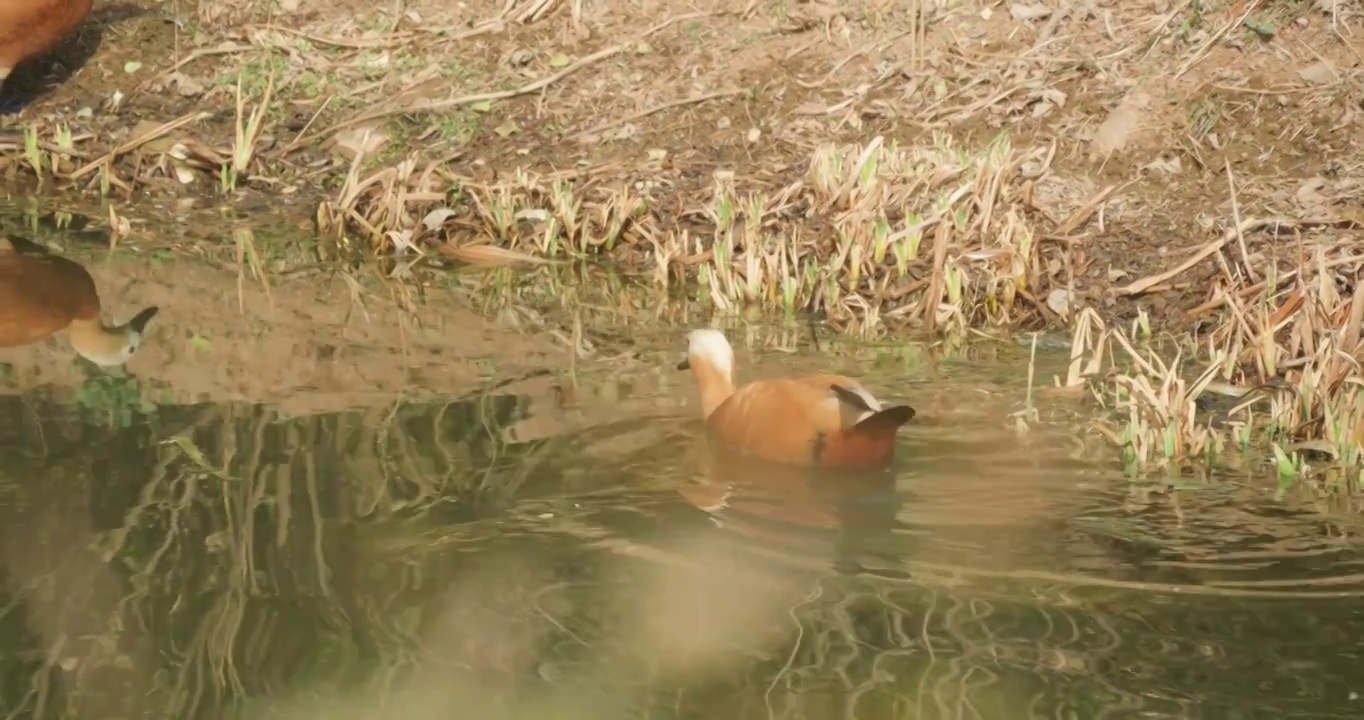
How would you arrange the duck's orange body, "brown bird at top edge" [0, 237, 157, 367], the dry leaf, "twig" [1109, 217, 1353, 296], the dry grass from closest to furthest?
"brown bird at top edge" [0, 237, 157, 367]
the dry grass
"twig" [1109, 217, 1353, 296]
the dry leaf
the duck's orange body


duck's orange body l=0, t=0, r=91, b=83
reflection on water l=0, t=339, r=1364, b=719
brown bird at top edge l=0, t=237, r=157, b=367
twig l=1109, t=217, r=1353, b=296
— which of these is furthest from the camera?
duck's orange body l=0, t=0, r=91, b=83

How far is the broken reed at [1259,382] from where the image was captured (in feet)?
14.6

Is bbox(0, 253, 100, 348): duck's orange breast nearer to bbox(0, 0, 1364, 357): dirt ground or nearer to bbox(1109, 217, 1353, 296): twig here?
bbox(0, 0, 1364, 357): dirt ground

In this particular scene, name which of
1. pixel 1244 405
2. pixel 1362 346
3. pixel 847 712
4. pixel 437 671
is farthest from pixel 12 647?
pixel 1362 346

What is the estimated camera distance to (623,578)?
3748 millimetres

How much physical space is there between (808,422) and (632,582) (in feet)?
2.64

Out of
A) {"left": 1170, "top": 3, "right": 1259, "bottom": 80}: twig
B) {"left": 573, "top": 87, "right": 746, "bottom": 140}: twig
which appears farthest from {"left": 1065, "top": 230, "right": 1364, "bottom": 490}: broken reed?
{"left": 573, "top": 87, "right": 746, "bottom": 140}: twig

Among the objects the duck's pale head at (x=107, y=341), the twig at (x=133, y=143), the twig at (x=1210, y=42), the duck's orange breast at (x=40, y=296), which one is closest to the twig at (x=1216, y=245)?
the twig at (x=1210, y=42)

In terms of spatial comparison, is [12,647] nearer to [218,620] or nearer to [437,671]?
[218,620]

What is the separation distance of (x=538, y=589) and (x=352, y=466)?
99cm

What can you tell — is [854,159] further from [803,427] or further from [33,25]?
[33,25]

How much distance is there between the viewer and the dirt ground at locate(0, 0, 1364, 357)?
6.88 m

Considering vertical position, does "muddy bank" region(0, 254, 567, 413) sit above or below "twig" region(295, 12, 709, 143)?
below

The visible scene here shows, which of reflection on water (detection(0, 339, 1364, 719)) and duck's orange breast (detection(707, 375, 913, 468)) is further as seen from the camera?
duck's orange breast (detection(707, 375, 913, 468))
